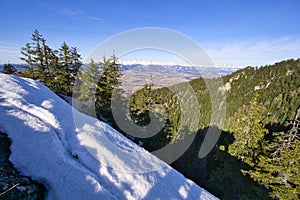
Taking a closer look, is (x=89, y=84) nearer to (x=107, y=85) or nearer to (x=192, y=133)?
(x=107, y=85)

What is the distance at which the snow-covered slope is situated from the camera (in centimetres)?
529

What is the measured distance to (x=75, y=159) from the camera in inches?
251

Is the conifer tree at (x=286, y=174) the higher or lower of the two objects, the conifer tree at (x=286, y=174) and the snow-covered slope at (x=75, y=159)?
the lower

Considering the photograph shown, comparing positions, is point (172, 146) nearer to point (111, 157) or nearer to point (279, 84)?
point (111, 157)

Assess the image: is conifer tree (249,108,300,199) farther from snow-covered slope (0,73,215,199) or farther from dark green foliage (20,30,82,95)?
dark green foliage (20,30,82,95)

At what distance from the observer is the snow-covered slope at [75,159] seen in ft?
17.4

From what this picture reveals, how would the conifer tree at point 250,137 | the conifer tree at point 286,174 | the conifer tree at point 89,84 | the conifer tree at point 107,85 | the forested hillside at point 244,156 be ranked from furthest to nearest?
the conifer tree at point 107,85, the conifer tree at point 89,84, the conifer tree at point 250,137, the forested hillside at point 244,156, the conifer tree at point 286,174

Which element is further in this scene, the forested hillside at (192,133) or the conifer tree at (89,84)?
the conifer tree at (89,84)

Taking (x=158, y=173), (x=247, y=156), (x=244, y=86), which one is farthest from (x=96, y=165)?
(x=244, y=86)

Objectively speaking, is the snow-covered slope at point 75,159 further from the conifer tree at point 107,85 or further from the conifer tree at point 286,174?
the conifer tree at point 107,85

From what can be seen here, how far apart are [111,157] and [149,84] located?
61.0ft

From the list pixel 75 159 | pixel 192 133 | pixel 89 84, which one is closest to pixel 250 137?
pixel 75 159

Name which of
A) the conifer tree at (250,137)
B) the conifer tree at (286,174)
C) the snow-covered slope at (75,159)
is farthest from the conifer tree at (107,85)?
the conifer tree at (286,174)

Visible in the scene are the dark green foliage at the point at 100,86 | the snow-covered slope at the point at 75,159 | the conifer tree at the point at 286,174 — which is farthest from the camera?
the dark green foliage at the point at 100,86
